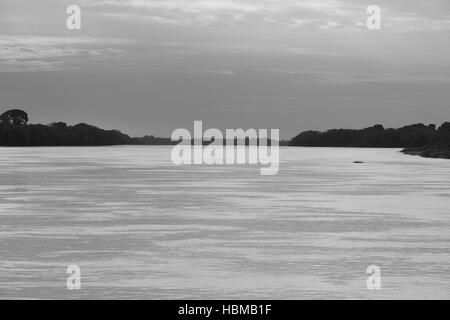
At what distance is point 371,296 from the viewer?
483 inches

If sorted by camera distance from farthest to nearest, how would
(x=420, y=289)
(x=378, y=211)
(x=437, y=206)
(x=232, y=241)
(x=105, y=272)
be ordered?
(x=437, y=206) → (x=378, y=211) → (x=232, y=241) → (x=105, y=272) → (x=420, y=289)

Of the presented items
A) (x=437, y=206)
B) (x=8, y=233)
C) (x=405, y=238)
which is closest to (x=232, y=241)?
(x=405, y=238)

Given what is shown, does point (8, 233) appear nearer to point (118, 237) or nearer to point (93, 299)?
point (118, 237)

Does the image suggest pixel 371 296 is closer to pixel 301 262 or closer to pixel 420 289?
pixel 420 289

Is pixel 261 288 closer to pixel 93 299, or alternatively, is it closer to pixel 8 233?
pixel 93 299

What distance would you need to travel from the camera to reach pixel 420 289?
41.7 ft
